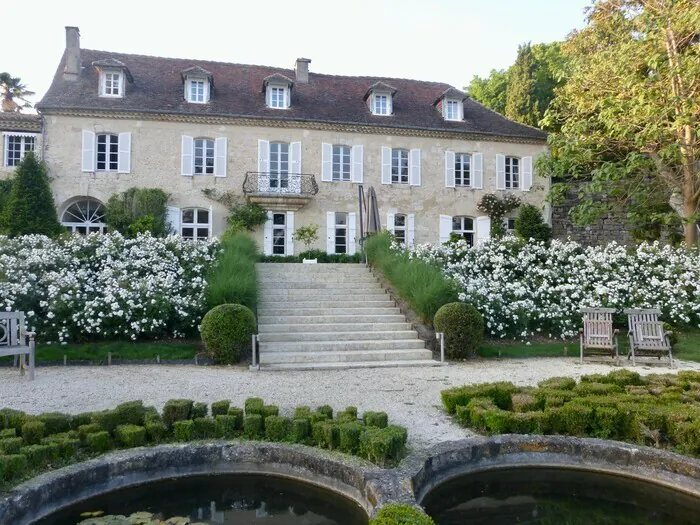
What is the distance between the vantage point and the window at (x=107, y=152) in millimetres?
17984

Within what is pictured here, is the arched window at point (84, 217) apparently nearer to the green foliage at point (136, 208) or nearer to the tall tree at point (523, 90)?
the green foliage at point (136, 208)

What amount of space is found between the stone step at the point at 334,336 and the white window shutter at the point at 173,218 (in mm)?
10346

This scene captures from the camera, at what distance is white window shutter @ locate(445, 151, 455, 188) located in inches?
810

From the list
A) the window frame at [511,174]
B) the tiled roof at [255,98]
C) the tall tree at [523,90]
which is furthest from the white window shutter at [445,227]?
the tall tree at [523,90]

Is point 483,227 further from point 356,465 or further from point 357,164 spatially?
point 356,465

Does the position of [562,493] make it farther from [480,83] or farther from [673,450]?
[480,83]

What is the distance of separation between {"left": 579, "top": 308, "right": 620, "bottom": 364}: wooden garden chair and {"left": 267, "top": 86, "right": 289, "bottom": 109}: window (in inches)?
543

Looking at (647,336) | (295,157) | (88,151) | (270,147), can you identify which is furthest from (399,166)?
(647,336)

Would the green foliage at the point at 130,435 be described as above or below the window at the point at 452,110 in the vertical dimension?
below

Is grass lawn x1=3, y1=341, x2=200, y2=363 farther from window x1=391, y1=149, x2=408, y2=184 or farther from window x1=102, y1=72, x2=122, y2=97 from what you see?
window x1=391, y1=149, x2=408, y2=184

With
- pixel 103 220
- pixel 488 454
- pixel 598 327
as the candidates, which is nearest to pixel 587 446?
pixel 488 454

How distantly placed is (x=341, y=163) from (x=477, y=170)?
527 centimetres

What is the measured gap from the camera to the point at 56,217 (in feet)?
54.0

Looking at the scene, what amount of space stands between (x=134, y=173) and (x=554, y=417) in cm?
1675
